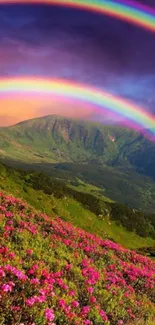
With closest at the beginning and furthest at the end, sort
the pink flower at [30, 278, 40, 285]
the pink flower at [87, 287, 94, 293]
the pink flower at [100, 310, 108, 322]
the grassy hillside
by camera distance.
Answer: the pink flower at [30, 278, 40, 285] → the pink flower at [100, 310, 108, 322] → the pink flower at [87, 287, 94, 293] → the grassy hillside

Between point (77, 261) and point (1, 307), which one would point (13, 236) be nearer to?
point (77, 261)

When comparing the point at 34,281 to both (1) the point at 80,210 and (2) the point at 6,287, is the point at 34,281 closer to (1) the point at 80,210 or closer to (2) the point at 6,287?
(2) the point at 6,287

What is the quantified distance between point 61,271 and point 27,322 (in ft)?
16.3

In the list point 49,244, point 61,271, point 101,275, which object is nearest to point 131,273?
point 101,275

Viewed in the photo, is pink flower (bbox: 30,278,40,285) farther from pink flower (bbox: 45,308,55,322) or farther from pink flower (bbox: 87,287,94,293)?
pink flower (bbox: 87,287,94,293)

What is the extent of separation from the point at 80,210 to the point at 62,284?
49889 mm

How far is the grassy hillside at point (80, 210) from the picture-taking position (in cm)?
5353

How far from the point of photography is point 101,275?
1537cm

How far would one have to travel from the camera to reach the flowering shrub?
30.0ft

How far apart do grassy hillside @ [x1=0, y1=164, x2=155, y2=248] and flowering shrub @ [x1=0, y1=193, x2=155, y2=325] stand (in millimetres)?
28579

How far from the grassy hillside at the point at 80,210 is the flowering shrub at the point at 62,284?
28.6 metres

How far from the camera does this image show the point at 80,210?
61.5 metres

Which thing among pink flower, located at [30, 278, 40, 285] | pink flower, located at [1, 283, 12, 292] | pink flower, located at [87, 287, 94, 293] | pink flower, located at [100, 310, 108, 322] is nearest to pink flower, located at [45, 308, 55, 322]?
pink flower, located at [1, 283, 12, 292]

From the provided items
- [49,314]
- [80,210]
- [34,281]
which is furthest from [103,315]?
[80,210]
